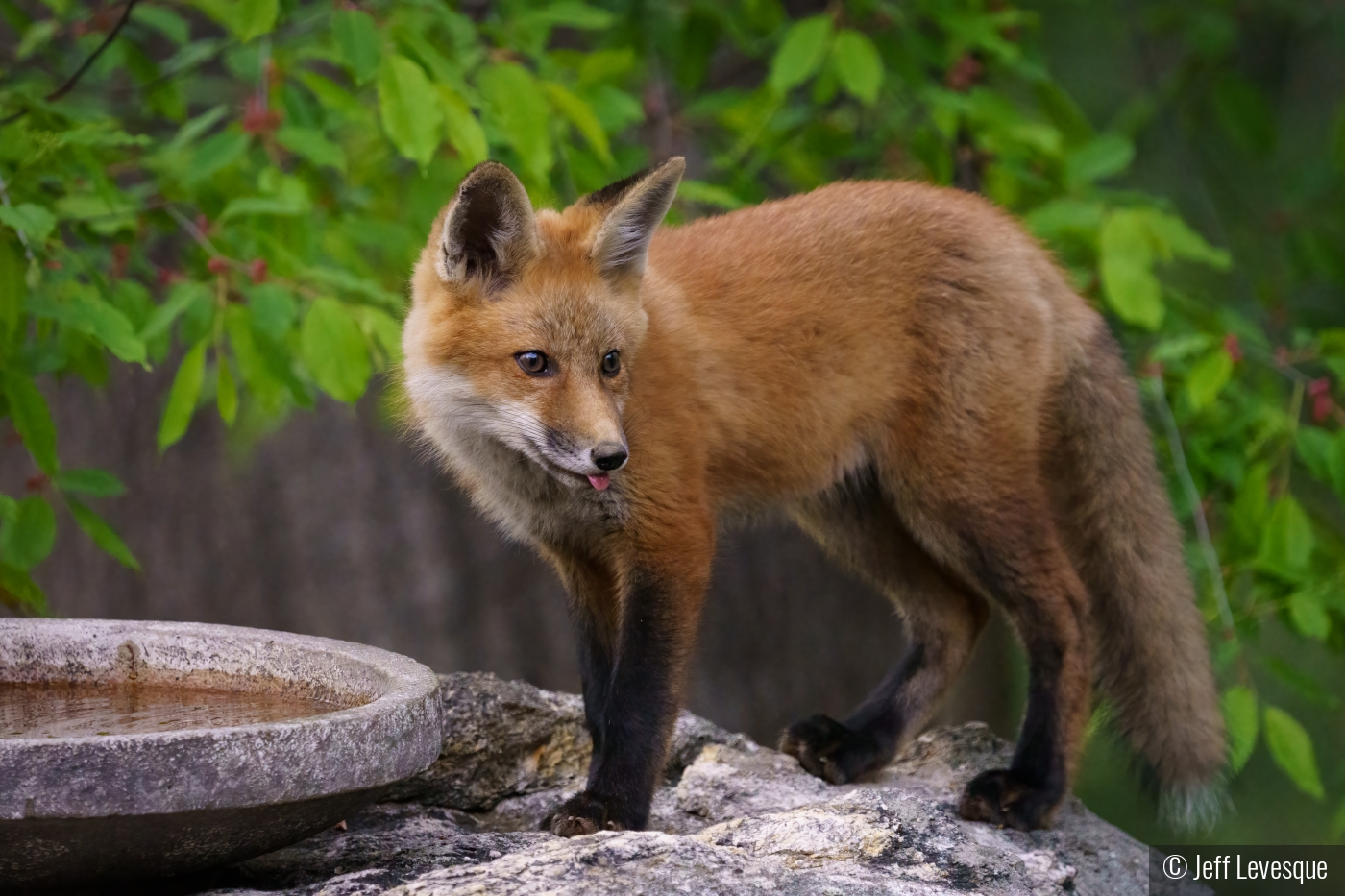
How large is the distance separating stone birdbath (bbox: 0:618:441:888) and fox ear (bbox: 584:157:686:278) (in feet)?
Answer: 3.11

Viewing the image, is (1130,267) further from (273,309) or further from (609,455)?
(273,309)

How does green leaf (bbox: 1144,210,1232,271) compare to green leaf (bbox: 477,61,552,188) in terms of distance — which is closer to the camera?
green leaf (bbox: 477,61,552,188)

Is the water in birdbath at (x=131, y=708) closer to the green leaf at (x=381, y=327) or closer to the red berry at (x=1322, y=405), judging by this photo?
the green leaf at (x=381, y=327)

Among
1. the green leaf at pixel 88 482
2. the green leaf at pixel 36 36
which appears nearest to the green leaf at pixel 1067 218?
the green leaf at pixel 88 482

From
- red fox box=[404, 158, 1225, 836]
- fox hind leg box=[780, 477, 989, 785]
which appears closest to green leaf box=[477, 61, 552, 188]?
red fox box=[404, 158, 1225, 836]

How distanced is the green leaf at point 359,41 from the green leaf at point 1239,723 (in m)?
2.59

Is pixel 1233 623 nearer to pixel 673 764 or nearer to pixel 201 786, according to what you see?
pixel 673 764

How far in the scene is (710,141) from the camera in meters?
4.75

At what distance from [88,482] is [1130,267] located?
263 centimetres

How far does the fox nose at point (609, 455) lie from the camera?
2.45 metres

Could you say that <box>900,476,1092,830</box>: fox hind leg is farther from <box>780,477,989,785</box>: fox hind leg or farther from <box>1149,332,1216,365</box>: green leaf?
<box>1149,332,1216,365</box>: green leaf

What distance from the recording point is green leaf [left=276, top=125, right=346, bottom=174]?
3.20 meters

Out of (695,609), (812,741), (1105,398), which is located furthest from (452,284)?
(1105,398)

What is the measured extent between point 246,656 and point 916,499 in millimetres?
1560
